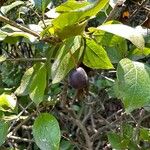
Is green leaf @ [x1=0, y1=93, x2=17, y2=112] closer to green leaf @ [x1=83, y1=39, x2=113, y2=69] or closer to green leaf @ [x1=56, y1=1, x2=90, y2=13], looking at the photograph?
green leaf @ [x1=83, y1=39, x2=113, y2=69]

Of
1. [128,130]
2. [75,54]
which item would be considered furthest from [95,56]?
[128,130]

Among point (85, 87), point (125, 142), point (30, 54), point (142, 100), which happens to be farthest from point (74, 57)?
point (30, 54)

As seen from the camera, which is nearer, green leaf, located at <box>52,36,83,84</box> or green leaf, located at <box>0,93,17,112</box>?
green leaf, located at <box>52,36,83,84</box>

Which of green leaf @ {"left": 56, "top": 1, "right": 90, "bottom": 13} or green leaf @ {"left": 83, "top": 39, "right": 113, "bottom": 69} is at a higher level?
green leaf @ {"left": 56, "top": 1, "right": 90, "bottom": 13}

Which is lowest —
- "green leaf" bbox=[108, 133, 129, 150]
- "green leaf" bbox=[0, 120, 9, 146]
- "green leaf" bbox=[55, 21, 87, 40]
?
"green leaf" bbox=[108, 133, 129, 150]

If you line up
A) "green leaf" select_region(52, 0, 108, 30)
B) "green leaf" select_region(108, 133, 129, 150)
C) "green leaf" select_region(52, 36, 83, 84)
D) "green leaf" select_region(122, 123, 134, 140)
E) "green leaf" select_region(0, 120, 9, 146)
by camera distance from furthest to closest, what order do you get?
"green leaf" select_region(122, 123, 134, 140) < "green leaf" select_region(108, 133, 129, 150) < "green leaf" select_region(0, 120, 9, 146) < "green leaf" select_region(52, 36, 83, 84) < "green leaf" select_region(52, 0, 108, 30)


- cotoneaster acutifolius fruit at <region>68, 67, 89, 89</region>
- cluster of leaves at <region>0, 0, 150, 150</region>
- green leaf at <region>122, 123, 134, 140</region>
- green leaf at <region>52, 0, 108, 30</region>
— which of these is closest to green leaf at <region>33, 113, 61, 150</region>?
cluster of leaves at <region>0, 0, 150, 150</region>

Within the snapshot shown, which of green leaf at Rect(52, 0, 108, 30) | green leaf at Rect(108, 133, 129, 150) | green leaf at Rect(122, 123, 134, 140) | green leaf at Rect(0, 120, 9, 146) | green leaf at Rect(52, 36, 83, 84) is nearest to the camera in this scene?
green leaf at Rect(52, 0, 108, 30)

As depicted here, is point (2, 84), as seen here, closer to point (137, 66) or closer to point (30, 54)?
point (30, 54)
